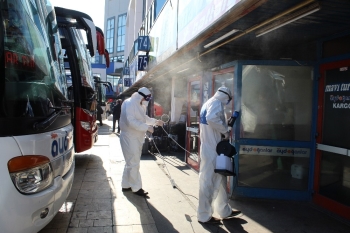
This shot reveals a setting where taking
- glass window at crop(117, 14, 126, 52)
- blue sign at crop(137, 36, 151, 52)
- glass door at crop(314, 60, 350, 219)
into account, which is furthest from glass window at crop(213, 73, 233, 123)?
glass window at crop(117, 14, 126, 52)

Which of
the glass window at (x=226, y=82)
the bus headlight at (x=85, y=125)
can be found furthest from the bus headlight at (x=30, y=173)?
the bus headlight at (x=85, y=125)

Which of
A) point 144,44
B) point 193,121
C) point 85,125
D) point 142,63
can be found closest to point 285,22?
point 193,121

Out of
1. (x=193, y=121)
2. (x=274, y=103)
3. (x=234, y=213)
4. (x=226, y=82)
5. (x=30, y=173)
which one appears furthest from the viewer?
(x=193, y=121)

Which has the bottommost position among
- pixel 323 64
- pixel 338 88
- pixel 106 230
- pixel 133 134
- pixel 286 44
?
pixel 106 230

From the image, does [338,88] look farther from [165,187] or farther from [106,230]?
[106,230]

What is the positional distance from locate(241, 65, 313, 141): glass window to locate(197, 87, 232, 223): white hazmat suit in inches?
46.5

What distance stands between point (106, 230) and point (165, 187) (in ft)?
6.86

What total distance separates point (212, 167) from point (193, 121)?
10.3ft

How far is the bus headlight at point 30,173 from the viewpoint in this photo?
2.35 m

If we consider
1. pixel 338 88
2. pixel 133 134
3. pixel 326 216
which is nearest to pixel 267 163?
pixel 326 216

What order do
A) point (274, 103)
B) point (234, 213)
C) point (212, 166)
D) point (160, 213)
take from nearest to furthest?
point (212, 166), point (234, 213), point (160, 213), point (274, 103)

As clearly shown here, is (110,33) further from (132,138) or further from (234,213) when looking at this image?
(234,213)

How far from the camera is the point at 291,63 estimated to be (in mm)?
4828

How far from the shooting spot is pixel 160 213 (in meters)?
4.36
